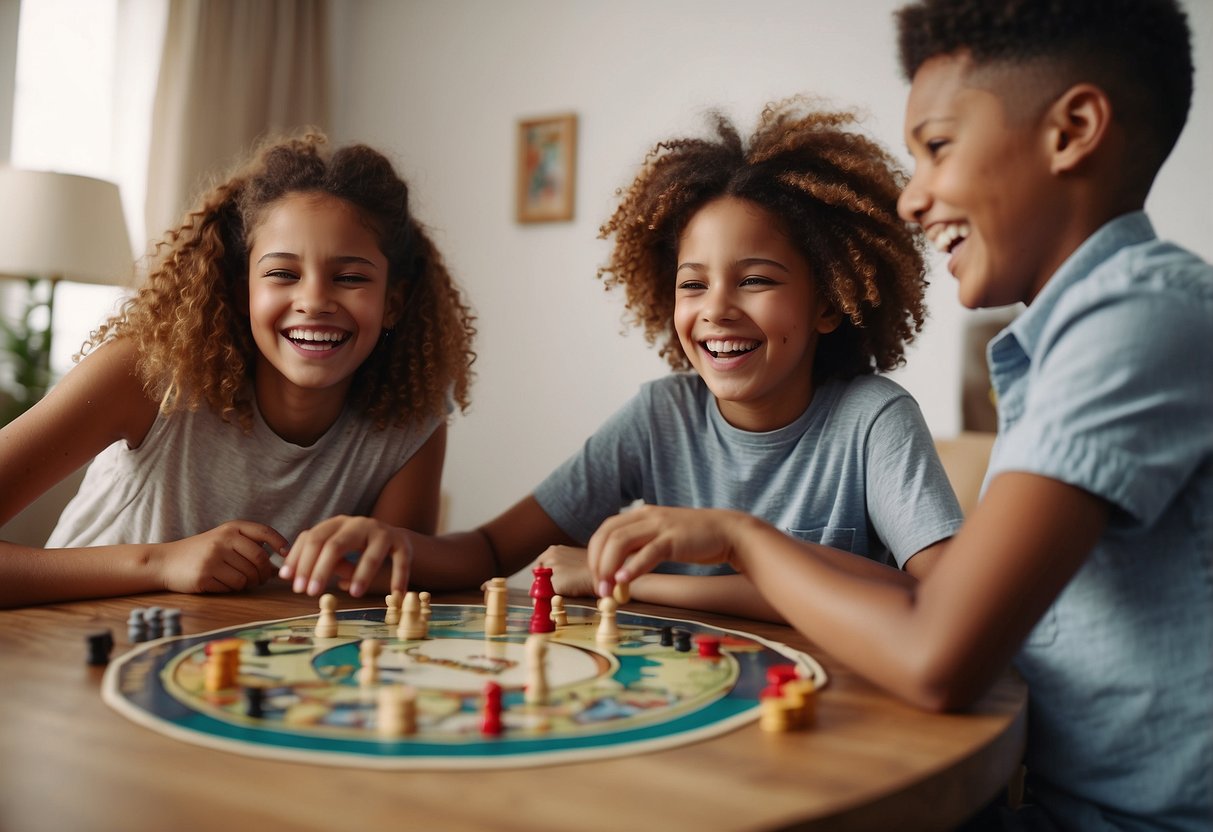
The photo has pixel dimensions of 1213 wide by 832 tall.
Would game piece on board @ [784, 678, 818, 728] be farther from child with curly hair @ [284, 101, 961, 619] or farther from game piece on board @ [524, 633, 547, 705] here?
child with curly hair @ [284, 101, 961, 619]

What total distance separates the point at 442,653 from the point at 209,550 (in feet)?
1.64

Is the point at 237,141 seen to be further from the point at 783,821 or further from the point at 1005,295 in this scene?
the point at 783,821

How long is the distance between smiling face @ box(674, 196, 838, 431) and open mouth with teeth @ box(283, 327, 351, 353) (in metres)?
0.57

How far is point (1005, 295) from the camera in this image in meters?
1.10

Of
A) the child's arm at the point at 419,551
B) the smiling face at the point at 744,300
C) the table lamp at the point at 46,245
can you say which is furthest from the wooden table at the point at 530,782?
the table lamp at the point at 46,245

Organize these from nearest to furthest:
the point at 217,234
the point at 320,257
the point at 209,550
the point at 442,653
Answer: the point at 442,653 < the point at 209,550 < the point at 320,257 < the point at 217,234

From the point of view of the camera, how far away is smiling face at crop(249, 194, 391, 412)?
1.66 metres

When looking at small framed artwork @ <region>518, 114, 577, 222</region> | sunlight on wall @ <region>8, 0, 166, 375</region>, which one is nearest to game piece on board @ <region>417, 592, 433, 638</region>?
sunlight on wall @ <region>8, 0, 166, 375</region>

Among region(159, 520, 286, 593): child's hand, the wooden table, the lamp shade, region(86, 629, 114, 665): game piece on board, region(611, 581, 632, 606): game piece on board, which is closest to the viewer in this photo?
the wooden table

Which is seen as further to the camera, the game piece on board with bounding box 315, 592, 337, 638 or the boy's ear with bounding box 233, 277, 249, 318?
the boy's ear with bounding box 233, 277, 249, 318

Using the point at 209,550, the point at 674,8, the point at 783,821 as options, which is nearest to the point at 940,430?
the point at 674,8

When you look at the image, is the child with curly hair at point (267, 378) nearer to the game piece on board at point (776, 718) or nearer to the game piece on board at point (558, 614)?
the game piece on board at point (558, 614)

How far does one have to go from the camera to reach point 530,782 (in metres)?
0.68

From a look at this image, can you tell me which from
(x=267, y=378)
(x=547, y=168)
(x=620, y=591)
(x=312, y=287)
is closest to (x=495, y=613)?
(x=620, y=591)
